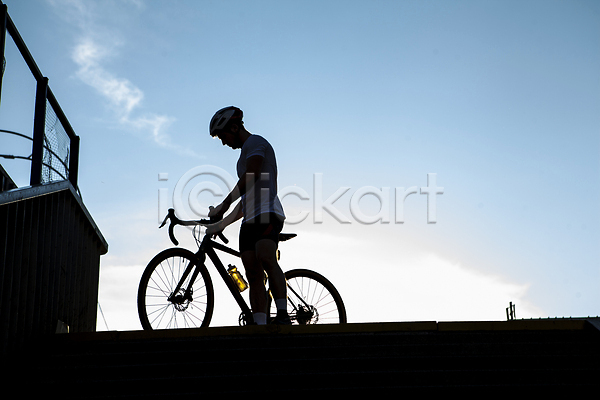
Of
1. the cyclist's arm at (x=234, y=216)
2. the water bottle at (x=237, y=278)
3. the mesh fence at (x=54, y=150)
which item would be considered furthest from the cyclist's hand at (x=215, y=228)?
the mesh fence at (x=54, y=150)

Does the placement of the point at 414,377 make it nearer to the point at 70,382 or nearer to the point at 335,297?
the point at 70,382

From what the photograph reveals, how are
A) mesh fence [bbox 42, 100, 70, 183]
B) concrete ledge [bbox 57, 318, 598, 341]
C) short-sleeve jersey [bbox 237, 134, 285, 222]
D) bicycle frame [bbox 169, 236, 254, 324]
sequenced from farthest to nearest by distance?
bicycle frame [bbox 169, 236, 254, 324], mesh fence [bbox 42, 100, 70, 183], short-sleeve jersey [bbox 237, 134, 285, 222], concrete ledge [bbox 57, 318, 598, 341]

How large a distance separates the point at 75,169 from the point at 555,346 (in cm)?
501

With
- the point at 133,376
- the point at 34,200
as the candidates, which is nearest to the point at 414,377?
the point at 133,376

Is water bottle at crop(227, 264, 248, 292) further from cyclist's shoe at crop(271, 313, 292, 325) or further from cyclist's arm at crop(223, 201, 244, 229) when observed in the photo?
cyclist's shoe at crop(271, 313, 292, 325)

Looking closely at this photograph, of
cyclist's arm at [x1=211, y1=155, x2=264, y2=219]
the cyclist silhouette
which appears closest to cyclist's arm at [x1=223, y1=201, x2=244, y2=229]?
the cyclist silhouette

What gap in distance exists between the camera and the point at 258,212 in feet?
19.4

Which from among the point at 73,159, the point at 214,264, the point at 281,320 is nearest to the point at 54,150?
the point at 73,159

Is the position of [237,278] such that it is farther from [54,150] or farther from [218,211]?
[54,150]

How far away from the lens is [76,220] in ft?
21.7

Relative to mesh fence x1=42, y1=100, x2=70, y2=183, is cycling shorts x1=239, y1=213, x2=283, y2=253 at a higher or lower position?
lower

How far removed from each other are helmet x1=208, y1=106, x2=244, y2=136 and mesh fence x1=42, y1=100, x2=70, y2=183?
1441 mm

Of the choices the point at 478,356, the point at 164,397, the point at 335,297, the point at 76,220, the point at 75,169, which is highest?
the point at 75,169

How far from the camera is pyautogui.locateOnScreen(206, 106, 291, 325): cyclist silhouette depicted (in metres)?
5.84
